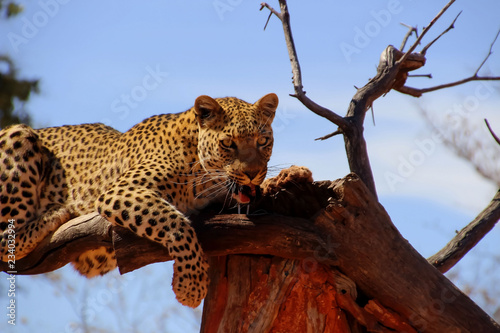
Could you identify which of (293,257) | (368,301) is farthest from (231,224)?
(368,301)

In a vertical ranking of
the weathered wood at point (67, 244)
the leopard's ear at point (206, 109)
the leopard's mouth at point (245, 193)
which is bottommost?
the weathered wood at point (67, 244)

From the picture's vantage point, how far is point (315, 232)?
6.25m

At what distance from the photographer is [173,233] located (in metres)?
6.16

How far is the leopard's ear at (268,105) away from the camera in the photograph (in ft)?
24.6

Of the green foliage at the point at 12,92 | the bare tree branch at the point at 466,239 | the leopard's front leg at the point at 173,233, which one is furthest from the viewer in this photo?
the green foliage at the point at 12,92

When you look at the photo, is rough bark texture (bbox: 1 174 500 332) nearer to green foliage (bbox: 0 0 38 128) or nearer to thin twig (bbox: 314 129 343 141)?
thin twig (bbox: 314 129 343 141)

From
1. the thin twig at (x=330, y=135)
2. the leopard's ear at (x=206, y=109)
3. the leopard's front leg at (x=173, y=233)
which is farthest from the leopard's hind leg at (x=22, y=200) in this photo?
the thin twig at (x=330, y=135)

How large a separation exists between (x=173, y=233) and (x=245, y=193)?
994mm

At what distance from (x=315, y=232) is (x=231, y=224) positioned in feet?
2.83

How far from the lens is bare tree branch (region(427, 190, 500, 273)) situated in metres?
7.90

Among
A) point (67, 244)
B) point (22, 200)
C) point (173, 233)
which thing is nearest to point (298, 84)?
point (173, 233)

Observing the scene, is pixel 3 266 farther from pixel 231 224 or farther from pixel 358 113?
pixel 358 113

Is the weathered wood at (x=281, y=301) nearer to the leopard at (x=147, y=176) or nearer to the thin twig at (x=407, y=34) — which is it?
the leopard at (x=147, y=176)

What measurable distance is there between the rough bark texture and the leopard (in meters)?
0.33
